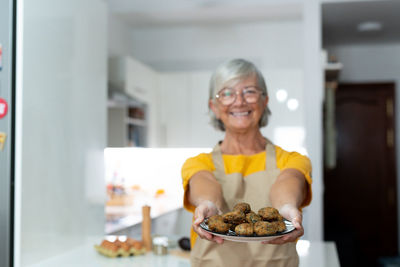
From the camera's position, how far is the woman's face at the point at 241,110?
143 cm

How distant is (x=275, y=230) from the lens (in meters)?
1.13

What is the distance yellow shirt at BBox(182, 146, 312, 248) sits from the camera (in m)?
1.42

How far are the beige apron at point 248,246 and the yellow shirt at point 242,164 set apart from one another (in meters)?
0.02

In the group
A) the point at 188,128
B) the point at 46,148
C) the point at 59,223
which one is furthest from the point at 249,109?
the point at 188,128

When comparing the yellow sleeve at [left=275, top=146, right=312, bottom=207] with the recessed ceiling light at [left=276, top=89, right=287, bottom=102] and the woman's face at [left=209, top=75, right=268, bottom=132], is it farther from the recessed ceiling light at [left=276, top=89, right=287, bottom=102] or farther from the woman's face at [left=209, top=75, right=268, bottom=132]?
the recessed ceiling light at [left=276, top=89, right=287, bottom=102]

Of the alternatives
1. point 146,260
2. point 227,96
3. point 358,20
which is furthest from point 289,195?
point 358,20

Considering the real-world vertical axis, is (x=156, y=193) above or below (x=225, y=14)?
below

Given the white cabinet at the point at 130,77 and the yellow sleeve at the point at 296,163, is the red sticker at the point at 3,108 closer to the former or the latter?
the yellow sleeve at the point at 296,163

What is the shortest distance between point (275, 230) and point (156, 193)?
202cm

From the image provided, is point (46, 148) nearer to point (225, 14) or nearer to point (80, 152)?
point (80, 152)

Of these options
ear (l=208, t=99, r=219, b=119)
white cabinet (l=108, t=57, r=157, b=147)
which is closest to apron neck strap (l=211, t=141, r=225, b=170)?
ear (l=208, t=99, r=219, b=119)

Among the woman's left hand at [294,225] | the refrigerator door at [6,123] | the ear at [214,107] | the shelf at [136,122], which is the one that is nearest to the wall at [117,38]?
the shelf at [136,122]

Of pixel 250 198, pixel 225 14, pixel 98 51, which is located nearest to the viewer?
pixel 250 198

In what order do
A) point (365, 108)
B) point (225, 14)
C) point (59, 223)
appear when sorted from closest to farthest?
point (59, 223), point (225, 14), point (365, 108)
